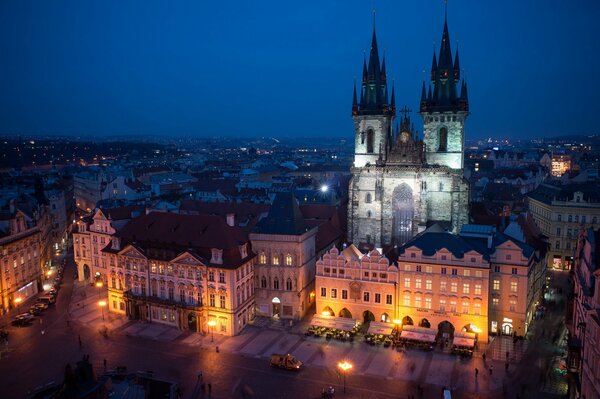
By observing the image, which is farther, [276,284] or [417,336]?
[276,284]

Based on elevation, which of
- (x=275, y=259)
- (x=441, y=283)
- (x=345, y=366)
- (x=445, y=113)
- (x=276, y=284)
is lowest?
(x=345, y=366)

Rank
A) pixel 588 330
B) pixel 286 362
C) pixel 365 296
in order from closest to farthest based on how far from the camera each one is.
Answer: pixel 588 330 < pixel 286 362 < pixel 365 296

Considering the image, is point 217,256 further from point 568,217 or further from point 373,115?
point 568,217

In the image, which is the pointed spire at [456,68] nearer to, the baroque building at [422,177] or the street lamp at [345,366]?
the baroque building at [422,177]

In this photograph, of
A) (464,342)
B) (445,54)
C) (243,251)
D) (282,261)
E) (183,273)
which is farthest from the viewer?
(445,54)

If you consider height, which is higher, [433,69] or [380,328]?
[433,69]

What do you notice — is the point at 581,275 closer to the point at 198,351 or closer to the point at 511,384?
the point at 511,384

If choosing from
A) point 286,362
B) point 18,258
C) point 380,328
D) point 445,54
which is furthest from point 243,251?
point 445,54

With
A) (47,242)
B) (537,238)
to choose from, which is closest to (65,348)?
(47,242)
